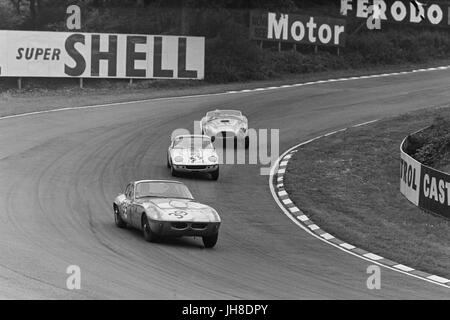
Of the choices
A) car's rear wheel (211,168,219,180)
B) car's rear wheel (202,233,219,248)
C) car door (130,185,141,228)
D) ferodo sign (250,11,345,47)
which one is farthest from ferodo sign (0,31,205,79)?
car's rear wheel (202,233,219,248)

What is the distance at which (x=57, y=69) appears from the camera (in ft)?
150

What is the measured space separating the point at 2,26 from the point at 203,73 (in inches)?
623

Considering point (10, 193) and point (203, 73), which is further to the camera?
point (203, 73)

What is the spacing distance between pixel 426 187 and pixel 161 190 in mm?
8302

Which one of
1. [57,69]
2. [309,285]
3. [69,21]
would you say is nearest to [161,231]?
[309,285]

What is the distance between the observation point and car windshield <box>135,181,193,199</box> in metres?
20.0

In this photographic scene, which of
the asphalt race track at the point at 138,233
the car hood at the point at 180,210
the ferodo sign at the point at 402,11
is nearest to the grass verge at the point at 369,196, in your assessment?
the asphalt race track at the point at 138,233

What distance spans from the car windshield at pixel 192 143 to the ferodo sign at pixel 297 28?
2525 centimetres

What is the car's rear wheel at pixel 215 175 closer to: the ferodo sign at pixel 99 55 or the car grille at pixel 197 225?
the car grille at pixel 197 225

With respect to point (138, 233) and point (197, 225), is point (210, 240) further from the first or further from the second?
point (138, 233)

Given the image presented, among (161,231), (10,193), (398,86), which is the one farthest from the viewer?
(398,86)

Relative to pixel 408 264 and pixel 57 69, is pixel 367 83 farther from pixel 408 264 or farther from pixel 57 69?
pixel 408 264

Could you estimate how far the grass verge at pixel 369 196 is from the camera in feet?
66.6
